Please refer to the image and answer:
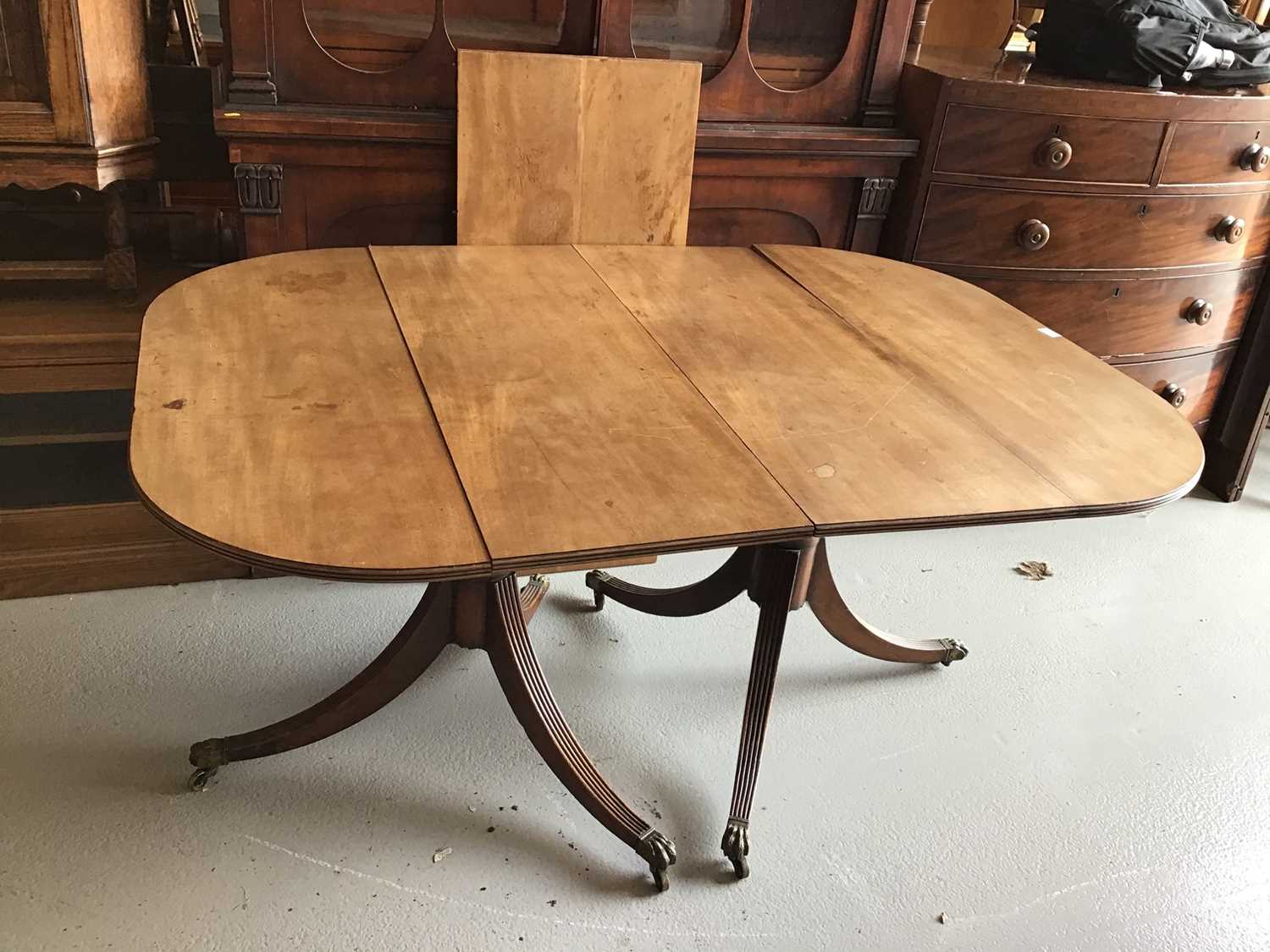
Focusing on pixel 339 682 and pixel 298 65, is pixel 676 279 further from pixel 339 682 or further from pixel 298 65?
pixel 339 682

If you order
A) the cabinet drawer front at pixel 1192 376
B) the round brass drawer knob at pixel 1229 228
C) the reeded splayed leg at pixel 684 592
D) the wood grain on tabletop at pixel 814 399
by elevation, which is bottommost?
the reeded splayed leg at pixel 684 592

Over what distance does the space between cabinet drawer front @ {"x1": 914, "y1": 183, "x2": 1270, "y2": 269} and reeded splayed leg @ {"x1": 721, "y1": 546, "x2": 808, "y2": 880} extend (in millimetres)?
996

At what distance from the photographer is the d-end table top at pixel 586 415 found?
105 cm

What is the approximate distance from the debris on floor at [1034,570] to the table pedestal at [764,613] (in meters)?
0.44

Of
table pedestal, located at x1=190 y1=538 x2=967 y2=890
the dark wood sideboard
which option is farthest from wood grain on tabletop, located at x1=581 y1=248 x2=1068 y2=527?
the dark wood sideboard

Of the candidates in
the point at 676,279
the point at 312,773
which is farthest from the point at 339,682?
the point at 676,279

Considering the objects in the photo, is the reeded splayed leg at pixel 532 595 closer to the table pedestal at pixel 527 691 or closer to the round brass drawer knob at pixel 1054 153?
the table pedestal at pixel 527 691

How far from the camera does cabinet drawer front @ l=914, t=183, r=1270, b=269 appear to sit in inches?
88.6

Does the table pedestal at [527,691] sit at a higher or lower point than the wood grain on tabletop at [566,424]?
lower

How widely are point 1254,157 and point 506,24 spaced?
163cm

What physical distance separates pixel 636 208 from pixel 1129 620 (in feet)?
4.43

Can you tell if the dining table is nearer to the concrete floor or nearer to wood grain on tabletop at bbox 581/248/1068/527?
wood grain on tabletop at bbox 581/248/1068/527

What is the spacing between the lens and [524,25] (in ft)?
6.42

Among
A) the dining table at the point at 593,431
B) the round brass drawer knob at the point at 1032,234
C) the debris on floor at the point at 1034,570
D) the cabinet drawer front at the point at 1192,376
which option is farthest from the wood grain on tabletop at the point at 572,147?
the cabinet drawer front at the point at 1192,376
